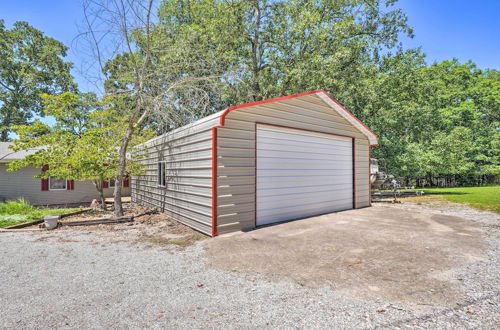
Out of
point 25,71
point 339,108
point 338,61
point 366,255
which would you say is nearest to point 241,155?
point 366,255

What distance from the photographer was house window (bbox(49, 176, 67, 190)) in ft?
41.6

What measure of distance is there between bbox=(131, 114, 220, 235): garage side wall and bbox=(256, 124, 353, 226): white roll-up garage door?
1397 mm

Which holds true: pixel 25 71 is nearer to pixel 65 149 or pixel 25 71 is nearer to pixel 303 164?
pixel 65 149

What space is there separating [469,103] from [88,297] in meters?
30.4

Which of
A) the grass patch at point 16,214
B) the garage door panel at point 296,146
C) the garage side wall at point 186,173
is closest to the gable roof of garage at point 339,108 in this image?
the garage door panel at point 296,146

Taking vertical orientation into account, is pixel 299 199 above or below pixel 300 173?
below

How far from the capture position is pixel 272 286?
327 centimetres

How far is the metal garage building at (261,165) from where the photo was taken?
5805mm

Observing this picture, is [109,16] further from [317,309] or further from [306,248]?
[317,309]

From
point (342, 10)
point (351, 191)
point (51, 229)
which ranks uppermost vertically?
point (342, 10)

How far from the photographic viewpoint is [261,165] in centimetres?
663

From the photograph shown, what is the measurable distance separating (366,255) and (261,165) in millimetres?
3227

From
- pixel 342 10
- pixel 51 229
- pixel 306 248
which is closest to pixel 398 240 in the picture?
pixel 306 248

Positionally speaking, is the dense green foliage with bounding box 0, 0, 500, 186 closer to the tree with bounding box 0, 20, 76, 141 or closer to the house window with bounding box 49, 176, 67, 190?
the house window with bounding box 49, 176, 67, 190
